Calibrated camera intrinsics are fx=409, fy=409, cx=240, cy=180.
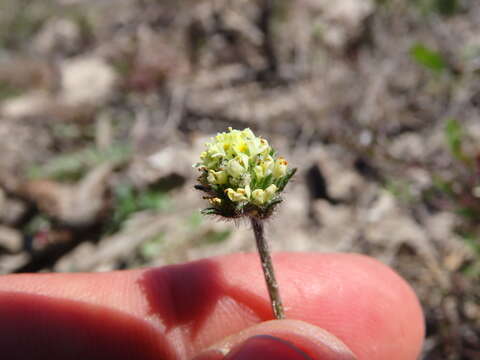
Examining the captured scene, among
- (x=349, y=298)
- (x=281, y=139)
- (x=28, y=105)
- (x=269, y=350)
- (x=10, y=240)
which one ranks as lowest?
(x=10, y=240)

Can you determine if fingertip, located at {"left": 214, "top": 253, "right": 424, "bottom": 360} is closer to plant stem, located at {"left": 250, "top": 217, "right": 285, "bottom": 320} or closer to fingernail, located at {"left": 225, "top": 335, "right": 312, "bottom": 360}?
plant stem, located at {"left": 250, "top": 217, "right": 285, "bottom": 320}

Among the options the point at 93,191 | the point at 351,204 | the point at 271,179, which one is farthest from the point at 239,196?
the point at 93,191

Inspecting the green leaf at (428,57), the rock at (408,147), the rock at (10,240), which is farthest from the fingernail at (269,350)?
the green leaf at (428,57)

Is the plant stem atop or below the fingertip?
atop

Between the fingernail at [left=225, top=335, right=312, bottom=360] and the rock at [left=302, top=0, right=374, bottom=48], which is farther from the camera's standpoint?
the rock at [left=302, top=0, right=374, bottom=48]

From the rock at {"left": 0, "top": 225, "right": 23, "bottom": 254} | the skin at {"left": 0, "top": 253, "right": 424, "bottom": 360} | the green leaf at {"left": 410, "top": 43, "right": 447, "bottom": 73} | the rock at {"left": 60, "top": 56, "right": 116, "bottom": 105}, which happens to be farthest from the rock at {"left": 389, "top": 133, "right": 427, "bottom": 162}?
the rock at {"left": 60, "top": 56, "right": 116, "bottom": 105}

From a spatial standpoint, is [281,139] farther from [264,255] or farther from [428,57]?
[264,255]

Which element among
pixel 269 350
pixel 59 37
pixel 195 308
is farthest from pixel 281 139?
pixel 59 37
